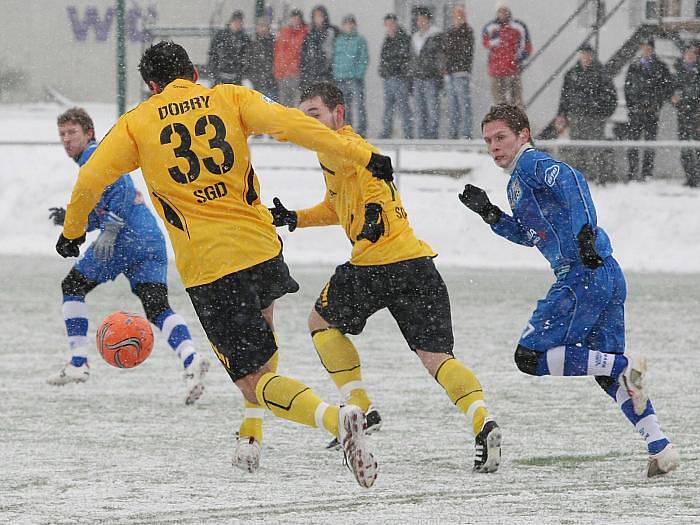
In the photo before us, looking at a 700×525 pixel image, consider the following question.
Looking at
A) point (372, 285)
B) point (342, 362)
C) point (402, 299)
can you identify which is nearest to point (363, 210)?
point (372, 285)

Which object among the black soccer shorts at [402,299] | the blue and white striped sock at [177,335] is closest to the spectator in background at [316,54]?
the blue and white striped sock at [177,335]

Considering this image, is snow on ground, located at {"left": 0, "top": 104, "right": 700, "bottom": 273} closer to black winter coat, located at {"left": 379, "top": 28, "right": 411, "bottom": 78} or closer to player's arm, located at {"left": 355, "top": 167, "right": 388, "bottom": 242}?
black winter coat, located at {"left": 379, "top": 28, "right": 411, "bottom": 78}

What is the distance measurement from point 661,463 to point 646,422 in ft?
0.90

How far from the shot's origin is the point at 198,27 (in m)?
19.5

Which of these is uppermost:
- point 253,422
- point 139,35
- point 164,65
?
point 164,65

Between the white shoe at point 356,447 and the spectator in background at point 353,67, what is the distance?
1175cm

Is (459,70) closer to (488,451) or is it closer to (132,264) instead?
(132,264)

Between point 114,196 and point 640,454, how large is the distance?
3.51m

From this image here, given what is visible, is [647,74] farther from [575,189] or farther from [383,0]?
[575,189]

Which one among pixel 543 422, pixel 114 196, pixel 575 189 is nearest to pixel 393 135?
pixel 114 196

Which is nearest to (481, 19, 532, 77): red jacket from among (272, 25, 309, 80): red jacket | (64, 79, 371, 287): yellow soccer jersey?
(272, 25, 309, 80): red jacket

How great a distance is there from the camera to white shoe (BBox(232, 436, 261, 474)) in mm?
6199

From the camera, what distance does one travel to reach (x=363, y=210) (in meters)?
6.75

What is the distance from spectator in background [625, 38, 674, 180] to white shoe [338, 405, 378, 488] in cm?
1137
